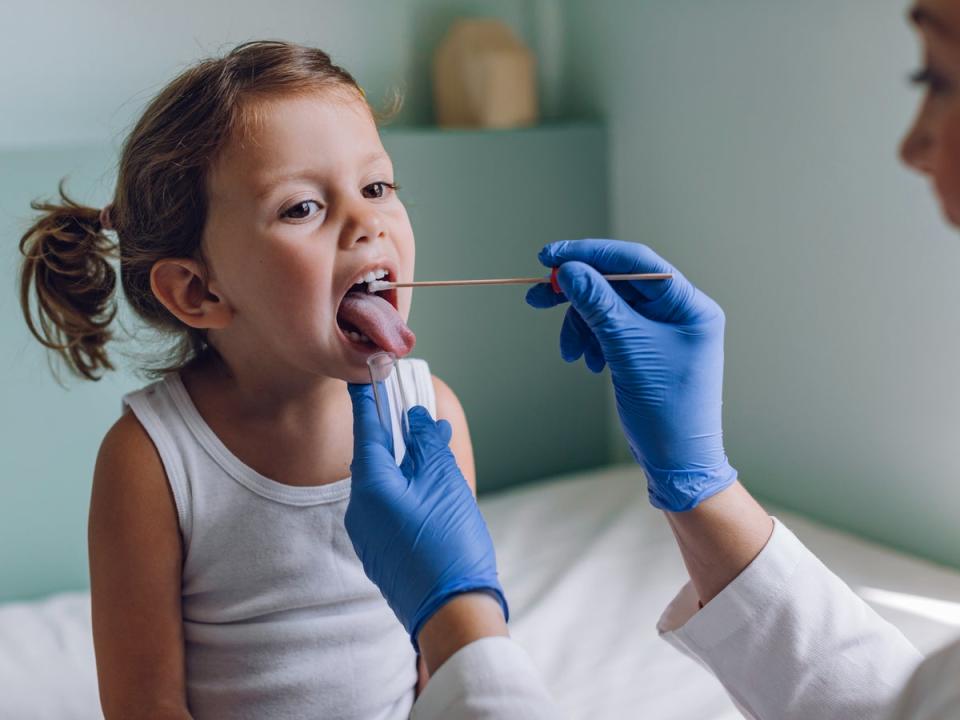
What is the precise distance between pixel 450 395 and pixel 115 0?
3.76 ft

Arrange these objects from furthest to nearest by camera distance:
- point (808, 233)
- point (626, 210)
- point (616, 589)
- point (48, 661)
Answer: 1. point (626, 210)
2. point (808, 233)
3. point (616, 589)
4. point (48, 661)

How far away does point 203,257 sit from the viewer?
119cm

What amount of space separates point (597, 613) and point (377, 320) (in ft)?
2.60

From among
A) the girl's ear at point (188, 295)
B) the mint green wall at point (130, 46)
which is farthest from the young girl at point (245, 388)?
the mint green wall at point (130, 46)

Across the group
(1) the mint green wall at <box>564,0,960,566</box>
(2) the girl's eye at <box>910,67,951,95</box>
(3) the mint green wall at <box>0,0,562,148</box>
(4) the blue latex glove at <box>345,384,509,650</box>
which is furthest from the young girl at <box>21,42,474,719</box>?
(1) the mint green wall at <box>564,0,960,566</box>

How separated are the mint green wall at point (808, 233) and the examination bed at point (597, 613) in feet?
0.46

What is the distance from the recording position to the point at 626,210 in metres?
2.44

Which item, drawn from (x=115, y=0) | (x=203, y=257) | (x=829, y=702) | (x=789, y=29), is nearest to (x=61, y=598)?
(x=203, y=257)

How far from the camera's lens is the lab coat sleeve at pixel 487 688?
0.90 m

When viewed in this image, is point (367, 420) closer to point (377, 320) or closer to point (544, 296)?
point (377, 320)

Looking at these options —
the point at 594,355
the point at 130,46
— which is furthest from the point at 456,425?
the point at 130,46

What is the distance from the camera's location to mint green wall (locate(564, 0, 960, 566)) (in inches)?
69.1

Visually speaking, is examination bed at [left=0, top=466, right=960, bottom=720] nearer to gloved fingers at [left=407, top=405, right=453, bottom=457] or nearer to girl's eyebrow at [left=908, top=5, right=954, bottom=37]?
gloved fingers at [left=407, top=405, right=453, bottom=457]

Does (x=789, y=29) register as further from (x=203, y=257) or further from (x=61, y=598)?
(x=61, y=598)
